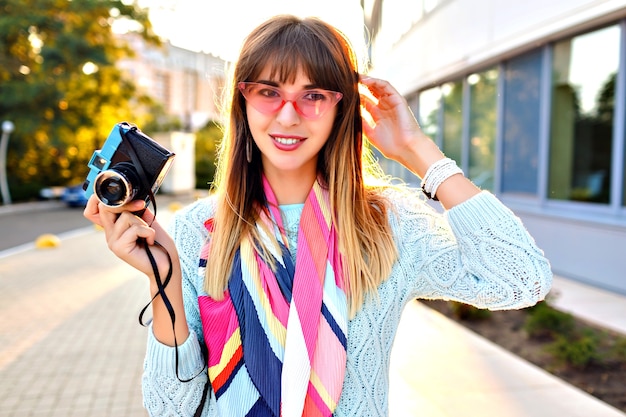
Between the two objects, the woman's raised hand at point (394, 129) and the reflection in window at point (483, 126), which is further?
the reflection in window at point (483, 126)

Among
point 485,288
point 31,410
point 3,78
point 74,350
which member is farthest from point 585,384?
point 3,78

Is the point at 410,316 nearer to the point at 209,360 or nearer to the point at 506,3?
the point at 209,360

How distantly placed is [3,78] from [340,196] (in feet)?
84.3

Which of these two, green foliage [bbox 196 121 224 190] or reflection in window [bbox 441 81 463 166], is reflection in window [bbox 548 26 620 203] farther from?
green foliage [bbox 196 121 224 190]

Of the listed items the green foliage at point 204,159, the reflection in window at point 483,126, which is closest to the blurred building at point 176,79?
the green foliage at point 204,159

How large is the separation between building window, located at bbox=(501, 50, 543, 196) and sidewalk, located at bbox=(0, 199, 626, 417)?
240 cm

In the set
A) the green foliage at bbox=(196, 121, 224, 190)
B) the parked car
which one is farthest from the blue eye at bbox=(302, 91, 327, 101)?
the green foliage at bbox=(196, 121, 224, 190)

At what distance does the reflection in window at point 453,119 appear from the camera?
1179 centimetres

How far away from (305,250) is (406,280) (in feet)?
0.96

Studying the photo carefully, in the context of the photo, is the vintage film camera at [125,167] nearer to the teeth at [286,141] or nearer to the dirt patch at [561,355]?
the teeth at [286,141]

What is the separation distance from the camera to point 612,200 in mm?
7086

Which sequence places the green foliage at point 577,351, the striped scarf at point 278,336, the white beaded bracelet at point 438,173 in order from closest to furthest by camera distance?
the striped scarf at point 278,336
the white beaded bracelet at point 438,173
the green foliage at point 577,351

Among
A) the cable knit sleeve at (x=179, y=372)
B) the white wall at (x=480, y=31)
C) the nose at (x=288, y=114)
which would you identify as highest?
the white wall at (x=480, y=31)

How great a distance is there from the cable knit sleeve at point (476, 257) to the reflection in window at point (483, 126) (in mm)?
8987
